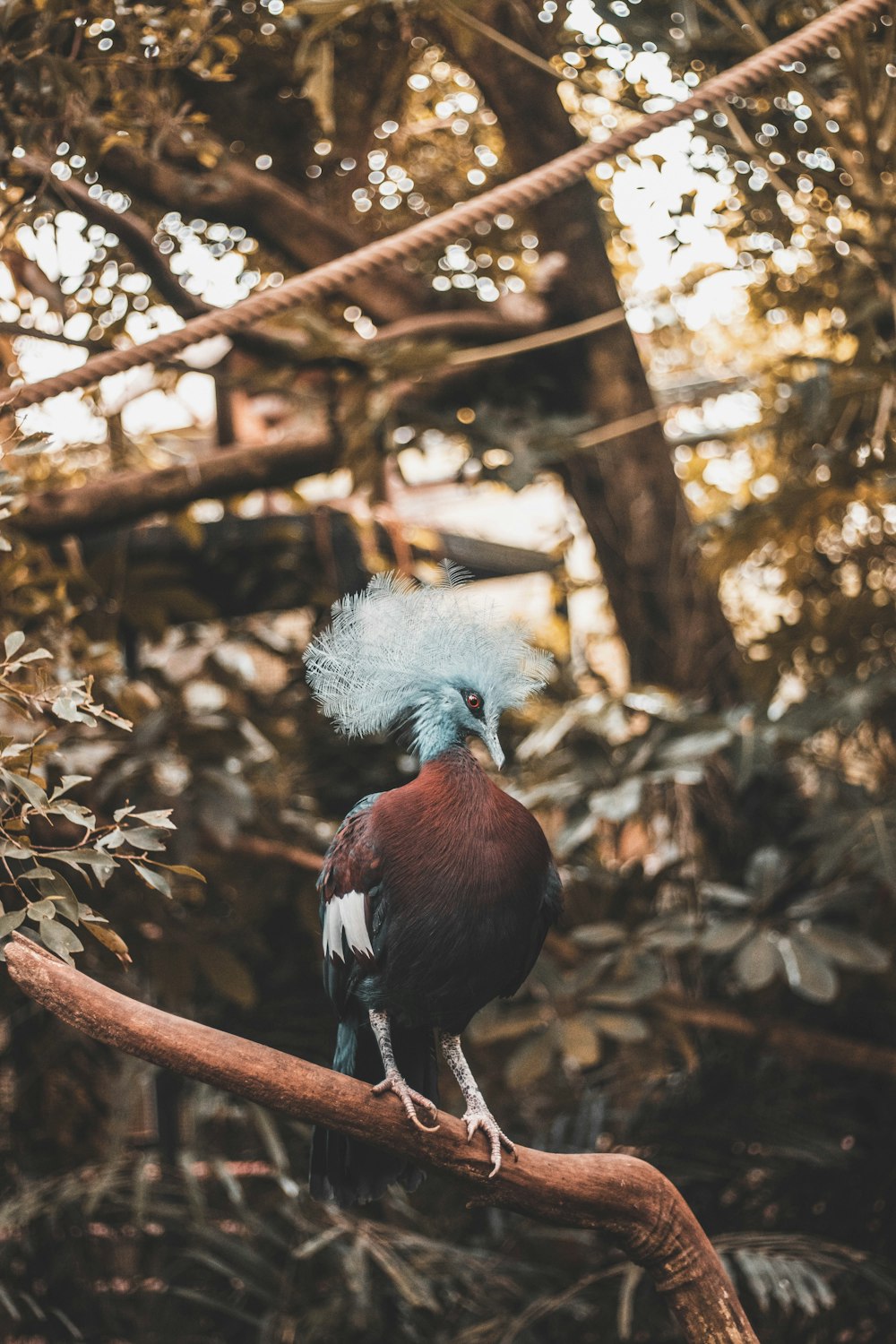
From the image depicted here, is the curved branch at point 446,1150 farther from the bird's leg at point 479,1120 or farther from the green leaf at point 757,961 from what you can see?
the green leaf at point 757,961

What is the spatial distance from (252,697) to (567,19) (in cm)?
157

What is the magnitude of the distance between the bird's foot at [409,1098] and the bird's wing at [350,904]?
0.12 m

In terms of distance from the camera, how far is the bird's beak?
4.19ft

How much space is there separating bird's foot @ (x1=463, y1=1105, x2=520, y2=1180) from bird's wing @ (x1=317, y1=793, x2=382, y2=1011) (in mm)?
195

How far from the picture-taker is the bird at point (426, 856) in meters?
1.23

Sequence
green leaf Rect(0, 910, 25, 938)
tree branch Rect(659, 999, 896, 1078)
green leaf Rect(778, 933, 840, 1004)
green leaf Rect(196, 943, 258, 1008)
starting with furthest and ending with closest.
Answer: tree branch Rect(659, 999, 896, 1078)
green leaf Rect(196, 943, 258, 1008)
green leaf Rect(778, 933, 840, 1004)
green leaf Rect(0, 910, 25, 938)

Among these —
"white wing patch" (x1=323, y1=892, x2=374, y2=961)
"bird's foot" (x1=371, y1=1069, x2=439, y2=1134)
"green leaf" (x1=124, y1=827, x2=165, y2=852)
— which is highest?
"green leaf" (x1=124, y1=827, x2=165, y2=852)

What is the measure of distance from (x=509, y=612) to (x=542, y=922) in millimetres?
725

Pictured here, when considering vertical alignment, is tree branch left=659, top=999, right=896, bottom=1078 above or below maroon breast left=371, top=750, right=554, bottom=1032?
below

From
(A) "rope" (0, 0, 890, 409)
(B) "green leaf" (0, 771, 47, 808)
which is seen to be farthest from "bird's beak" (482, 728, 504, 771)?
(A) "rope" (0, 0, 890, 409)

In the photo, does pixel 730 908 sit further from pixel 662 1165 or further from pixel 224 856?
pixel 224 856

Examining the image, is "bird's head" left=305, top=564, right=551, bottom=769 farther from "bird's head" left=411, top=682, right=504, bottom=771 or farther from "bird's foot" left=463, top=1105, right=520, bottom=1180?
"bird's foot" left=463, top=1105, right=520, bottom=1180

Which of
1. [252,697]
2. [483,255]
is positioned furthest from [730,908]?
[483,255]

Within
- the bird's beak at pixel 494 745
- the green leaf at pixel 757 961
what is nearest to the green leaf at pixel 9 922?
the bird's beak at pixel 494 745
